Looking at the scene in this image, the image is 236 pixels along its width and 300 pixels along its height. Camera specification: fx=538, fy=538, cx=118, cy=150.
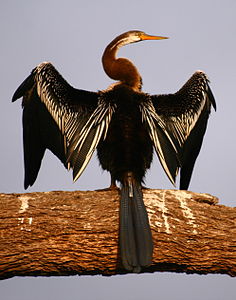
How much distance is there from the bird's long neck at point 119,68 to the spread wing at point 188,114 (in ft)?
1.27

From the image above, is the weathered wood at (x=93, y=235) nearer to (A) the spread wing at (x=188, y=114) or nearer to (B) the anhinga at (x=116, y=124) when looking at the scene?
(B) the anhinga at (x=116, y=124)

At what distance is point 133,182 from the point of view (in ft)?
15.3

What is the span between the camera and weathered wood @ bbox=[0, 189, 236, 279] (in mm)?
3979

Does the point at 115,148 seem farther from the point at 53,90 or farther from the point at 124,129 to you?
the point at 53,90

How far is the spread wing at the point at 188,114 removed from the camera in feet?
17.6

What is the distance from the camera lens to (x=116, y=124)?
4.94m

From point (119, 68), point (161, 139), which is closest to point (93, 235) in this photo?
point (161, 139)

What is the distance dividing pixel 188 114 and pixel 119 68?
2.89ft

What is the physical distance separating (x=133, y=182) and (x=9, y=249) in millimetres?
1262

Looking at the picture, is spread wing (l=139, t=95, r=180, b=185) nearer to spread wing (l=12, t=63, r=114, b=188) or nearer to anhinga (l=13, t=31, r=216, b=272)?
anhinga (l=13, t=31, r=216, b=272)

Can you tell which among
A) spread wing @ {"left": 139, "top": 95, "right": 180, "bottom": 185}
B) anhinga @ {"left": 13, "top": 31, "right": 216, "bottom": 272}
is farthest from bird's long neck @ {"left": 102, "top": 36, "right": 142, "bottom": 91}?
spread wing @ {"left": 139, "top": 95, "right": 180, "bottom": 185}

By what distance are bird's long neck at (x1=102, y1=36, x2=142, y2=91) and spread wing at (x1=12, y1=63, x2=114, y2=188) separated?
0.58 metres

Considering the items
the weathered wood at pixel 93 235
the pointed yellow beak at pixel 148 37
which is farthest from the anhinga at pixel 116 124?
the pointed yellow beak at pixel 148 37

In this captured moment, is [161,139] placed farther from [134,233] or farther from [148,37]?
[148,37]
